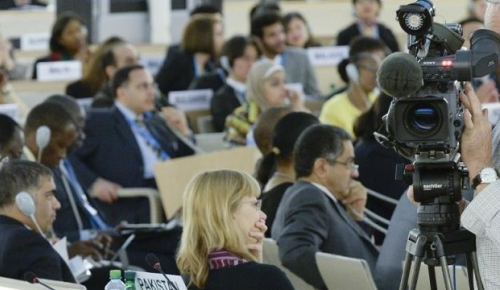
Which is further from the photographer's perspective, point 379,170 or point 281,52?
point 281,52

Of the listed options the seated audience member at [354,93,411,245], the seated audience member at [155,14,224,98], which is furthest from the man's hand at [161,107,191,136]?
the seated audience member at [354,93,411,245]

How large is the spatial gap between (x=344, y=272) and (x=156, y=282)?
1.08 m

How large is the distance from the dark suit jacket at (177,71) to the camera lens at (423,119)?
24.3 ft

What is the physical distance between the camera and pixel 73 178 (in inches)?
330

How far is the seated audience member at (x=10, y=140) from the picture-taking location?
7668mm

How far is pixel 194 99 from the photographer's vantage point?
1137 cm

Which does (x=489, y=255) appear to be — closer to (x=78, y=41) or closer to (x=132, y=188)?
(x=132, y=188)

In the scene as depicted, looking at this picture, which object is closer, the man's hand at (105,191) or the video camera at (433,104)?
the video camera at (433,104)

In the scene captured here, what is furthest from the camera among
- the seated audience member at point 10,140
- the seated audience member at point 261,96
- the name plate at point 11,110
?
the seated audience member at point 261,96

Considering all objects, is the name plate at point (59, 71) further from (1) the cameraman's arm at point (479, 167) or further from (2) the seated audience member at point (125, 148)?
(1) the cameraman's arm at point (479, 167)

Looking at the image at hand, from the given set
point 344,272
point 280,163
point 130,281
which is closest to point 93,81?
point 280,163

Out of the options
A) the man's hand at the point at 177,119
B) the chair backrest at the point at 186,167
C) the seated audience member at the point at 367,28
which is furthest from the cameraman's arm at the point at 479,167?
the seated audience member at the point at 367,28

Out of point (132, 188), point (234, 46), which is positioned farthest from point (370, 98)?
point (132, 188)

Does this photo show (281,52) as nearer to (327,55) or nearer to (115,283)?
(327,55)
